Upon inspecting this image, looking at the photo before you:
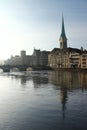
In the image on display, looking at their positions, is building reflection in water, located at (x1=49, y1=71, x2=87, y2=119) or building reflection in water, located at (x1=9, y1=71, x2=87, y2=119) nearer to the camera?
building reflection in water, located at (x1=49, y1=71, x2=87, y2=119)

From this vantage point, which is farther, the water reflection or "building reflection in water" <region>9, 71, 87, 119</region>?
the water reflection

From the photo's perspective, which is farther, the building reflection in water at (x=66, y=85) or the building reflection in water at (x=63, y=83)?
the building reflection in water at (x=63, y=83)

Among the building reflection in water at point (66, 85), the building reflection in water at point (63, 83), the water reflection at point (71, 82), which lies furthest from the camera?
the water reflection at point (71, 82)

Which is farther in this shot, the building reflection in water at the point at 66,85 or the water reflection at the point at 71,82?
the water reflection at the point at 71,82

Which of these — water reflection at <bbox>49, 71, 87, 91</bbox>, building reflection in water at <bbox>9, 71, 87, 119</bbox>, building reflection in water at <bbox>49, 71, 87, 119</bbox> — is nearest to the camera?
building reflection in water at <bbox>49, 71, 87, 119</bbox>

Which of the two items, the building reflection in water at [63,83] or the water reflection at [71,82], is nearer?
the building reflection in water at [63,83]

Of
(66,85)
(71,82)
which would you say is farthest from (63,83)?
(66,85)

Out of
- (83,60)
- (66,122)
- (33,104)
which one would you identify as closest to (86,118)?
(66,122)

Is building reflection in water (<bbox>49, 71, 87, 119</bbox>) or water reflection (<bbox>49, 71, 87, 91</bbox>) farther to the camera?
water reflection (<bbox>49, 71, 87, 91</bbox>)

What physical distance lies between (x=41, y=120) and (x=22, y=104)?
8651mm

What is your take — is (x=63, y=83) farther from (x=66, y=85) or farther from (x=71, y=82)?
A: (x=66, y=85)

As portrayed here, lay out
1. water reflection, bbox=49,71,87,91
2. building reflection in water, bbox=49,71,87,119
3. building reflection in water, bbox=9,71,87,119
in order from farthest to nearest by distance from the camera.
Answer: water reflection, bbox=49,71,87,91, building reflection in water, bbox=9,71,87,119, building reflection in water, bbox=49,71,87,119

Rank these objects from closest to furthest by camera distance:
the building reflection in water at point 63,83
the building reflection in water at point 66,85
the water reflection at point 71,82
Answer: the building reflection in water at point 66,85 → the building reflection in water at point 63,83 → the water reflection at point 71,82

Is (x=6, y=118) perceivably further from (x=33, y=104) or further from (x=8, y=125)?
(x=33, y=104)
